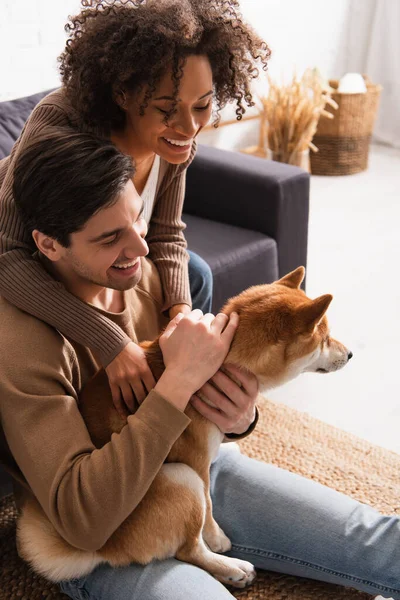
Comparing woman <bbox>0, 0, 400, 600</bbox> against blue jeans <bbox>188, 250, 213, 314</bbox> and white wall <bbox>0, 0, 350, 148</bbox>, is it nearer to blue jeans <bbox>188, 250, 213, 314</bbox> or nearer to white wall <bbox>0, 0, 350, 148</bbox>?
blue jeans <bbox>188, 250, 213, 314</bbox>

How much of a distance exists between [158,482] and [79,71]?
0.83 meters

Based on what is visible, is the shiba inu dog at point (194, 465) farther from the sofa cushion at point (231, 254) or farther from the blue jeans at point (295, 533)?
the sofa cushion at point (231, 254)

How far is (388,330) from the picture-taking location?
2816 mm

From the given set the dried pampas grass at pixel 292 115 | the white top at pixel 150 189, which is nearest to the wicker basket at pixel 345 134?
the dried pampas grass at pixel 292 115

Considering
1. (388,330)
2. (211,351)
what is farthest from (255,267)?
(211,351)

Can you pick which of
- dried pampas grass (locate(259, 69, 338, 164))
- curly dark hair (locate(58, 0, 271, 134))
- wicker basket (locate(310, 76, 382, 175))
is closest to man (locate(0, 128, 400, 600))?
curly dark hair (locate(58, 0, 271, 134))

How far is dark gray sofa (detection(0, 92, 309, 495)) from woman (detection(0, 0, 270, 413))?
81cm

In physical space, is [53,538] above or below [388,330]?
above

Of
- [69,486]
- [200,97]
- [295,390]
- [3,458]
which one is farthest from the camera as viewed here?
[295,390]

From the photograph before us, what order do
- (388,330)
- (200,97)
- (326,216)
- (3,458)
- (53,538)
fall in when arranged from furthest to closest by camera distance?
(326,216) < (388,330) < (200,97) < (3,458) < (53,538)

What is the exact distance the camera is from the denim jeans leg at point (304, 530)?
138 cm

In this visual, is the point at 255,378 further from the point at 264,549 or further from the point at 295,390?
the point at 295,390

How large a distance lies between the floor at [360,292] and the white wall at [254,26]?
0.72m

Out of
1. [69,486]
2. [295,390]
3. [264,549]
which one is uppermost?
[69,486]
